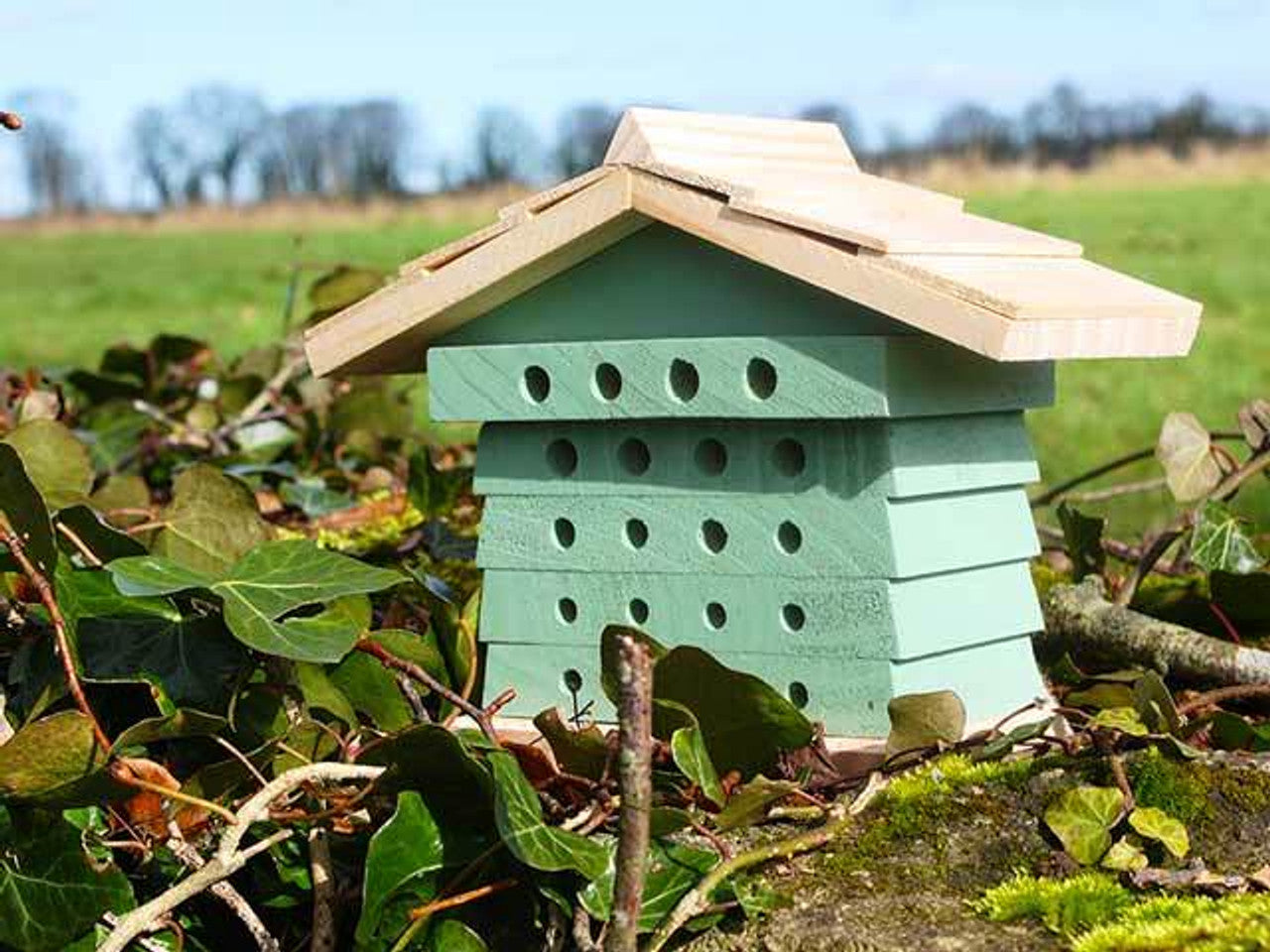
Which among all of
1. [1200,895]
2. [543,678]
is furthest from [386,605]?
[1200,895]

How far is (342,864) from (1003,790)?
69cm

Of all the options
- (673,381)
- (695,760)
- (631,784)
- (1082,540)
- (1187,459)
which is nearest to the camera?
(631,784)

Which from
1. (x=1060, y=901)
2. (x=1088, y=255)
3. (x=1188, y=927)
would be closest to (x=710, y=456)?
(x=1060, y=901)

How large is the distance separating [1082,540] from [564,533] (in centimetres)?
78

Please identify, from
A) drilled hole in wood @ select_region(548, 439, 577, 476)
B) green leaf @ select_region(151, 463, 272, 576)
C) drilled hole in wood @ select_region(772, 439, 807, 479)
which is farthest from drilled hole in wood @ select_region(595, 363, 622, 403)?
green leaf @ select_region(151, 463, 272, 576)

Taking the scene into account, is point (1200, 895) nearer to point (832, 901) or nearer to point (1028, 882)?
point (1028, 882)

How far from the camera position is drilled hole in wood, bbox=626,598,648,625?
2295mm

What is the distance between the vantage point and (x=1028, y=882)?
171 centimetres

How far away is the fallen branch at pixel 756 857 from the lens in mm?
1670

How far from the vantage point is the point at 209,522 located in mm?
2359

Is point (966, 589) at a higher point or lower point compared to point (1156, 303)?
lower

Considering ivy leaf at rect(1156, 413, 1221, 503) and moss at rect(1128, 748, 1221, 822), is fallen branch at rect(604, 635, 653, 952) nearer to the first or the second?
moss at rect(1128, 748, 1221, 822)

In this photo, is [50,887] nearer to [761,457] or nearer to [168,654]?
[168,654]

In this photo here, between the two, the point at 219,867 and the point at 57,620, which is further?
the point at 57,620
